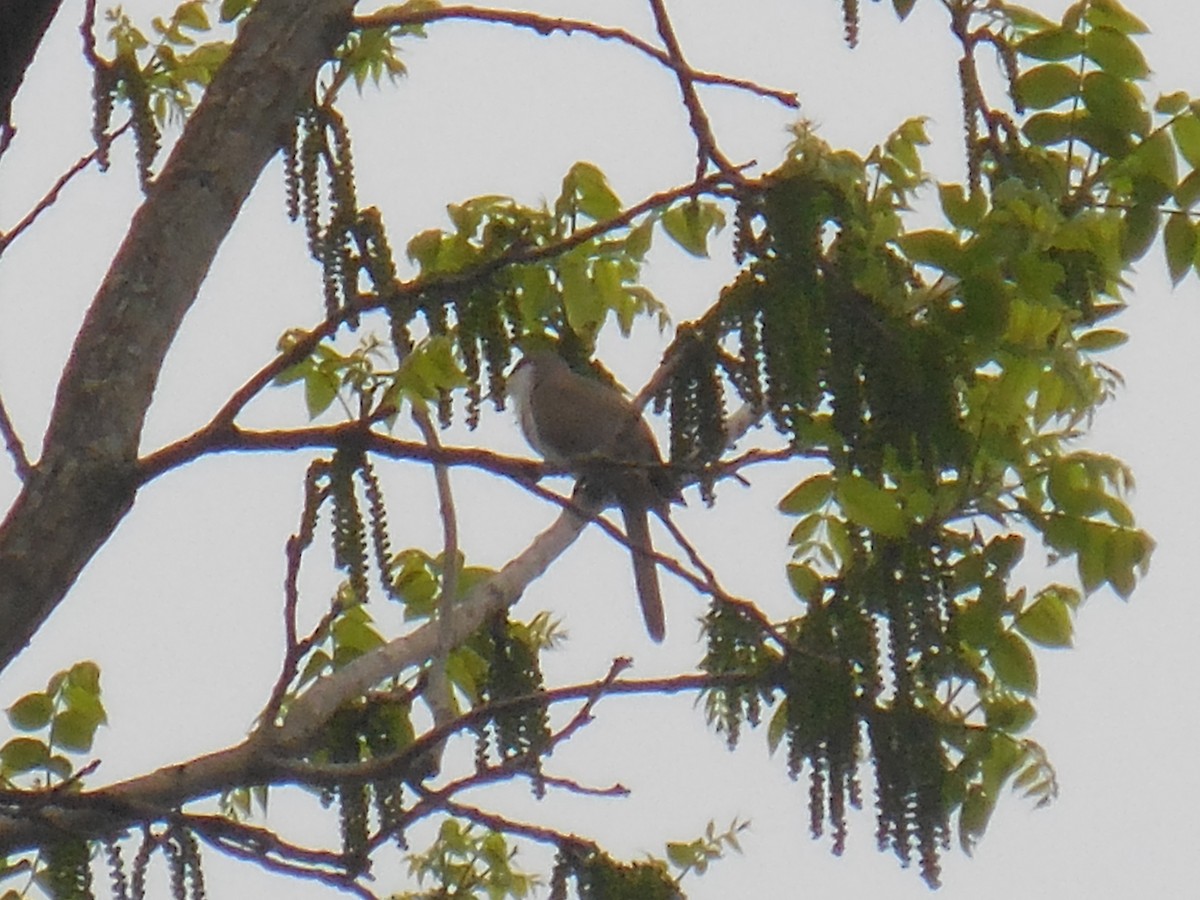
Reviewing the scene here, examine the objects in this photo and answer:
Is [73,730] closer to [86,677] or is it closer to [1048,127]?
[86,677]

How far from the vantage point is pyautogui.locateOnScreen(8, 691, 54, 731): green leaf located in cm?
348

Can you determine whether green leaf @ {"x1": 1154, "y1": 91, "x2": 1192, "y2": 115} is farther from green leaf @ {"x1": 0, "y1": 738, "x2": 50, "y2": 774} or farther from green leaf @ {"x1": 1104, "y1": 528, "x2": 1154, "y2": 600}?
green leaf @ {"x1": 0, "y1": 738, "x2": 50, "y2": 774}

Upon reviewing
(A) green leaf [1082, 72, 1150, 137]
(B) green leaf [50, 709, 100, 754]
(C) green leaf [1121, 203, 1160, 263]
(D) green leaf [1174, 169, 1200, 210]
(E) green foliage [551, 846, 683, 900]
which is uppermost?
(A) green leaf [1082, 72, 1150, 137]

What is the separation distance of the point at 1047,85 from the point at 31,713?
2.22 metres

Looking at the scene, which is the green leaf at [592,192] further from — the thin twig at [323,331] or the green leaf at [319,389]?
the thin twig at [323,331]

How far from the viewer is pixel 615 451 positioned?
18.7 ft

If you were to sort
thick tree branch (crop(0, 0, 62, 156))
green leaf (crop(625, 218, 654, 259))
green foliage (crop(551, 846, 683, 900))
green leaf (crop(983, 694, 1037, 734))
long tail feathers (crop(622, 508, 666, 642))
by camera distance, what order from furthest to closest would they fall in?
long tail feathers (crop(622, 508, 666, 642))
green leaf (crop(625, 218, 654, 259))
green leaf (crop(983, 694, 1037, 734))
green foliage (crop(551, 846, 683, 900))
thick tree branch (crop(0, 0, 62, 156))

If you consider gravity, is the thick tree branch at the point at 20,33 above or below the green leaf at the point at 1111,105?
below

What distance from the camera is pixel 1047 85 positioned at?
11.1 feet

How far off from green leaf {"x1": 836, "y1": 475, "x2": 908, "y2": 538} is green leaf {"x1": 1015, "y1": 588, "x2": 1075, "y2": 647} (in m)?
0.62

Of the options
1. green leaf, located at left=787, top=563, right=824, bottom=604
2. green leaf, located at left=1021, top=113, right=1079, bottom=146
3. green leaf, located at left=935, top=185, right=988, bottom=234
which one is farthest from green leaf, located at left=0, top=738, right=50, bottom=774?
green leaf, located at left=1021, top=113, right=1079, bottom=146

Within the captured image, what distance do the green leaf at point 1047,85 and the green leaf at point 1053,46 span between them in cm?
3

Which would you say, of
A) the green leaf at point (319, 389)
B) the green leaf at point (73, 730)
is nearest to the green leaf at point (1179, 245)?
the green leaf at point (319, 389)

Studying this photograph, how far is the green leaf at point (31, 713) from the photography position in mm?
3484
